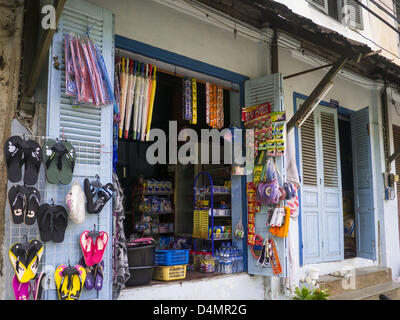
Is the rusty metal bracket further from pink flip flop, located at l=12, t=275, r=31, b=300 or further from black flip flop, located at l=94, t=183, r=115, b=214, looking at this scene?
pink flip flop, located at l=12, t=275, r=31, b=300

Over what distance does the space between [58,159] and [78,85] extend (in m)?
0.70

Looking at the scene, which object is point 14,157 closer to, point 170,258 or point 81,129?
point 81,129

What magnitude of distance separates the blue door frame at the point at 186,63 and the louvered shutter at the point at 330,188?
202cm

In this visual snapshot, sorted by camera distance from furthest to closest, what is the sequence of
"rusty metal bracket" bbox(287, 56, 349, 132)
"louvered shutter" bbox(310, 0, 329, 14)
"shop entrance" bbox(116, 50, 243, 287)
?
"louvered shutter" bbox(310, 0, 329, 14), "shop entrance" bbox(116, 50, 243, 287), "rusty metal bracket" bbox(287, 56, 349, 132)

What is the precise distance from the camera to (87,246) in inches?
136

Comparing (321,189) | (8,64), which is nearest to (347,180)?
(321,189)

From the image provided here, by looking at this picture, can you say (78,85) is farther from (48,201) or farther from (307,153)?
(307,153)

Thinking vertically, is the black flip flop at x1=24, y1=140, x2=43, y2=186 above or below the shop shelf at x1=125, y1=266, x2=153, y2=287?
above

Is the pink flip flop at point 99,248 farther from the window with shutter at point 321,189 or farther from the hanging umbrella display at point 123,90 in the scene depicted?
the window with shutter at point 321,189

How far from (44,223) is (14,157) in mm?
608

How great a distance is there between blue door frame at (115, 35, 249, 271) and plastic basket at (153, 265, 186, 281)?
110cm

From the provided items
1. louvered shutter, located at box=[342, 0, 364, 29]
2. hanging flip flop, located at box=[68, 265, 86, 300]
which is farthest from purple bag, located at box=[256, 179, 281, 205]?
louvered shutter, located at box=[342, 0, 364, 29]

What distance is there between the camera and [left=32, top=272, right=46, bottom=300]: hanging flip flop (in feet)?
10.5

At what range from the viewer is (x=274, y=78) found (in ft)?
18.4
